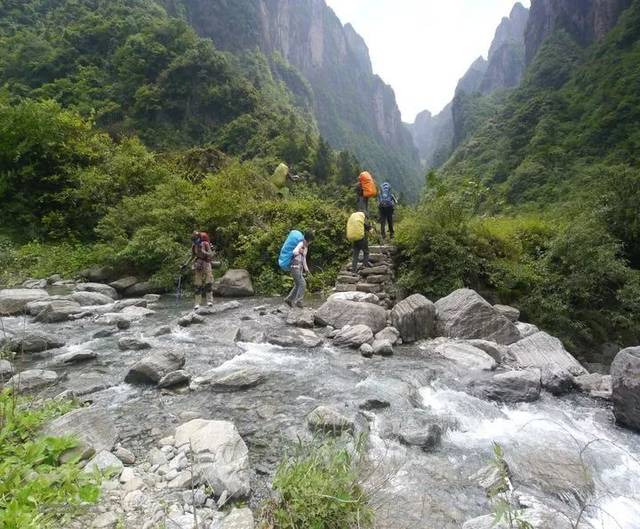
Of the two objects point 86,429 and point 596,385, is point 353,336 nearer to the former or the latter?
point 596,385

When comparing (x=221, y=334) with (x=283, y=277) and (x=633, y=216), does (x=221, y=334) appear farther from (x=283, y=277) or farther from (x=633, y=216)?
(x=633, y=216)

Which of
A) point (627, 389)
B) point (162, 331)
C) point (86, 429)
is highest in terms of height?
point (627, 389)

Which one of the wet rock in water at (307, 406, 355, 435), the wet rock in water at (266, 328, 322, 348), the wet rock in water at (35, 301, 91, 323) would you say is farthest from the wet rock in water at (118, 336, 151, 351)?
the wet rock in water at (307, 406, 355, 435)

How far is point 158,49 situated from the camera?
4647 centimetres

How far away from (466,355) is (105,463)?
5823 millimetres

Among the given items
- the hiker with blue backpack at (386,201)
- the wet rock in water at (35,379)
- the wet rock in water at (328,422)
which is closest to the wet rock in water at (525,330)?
the hiker with blue backpack at (386,201)

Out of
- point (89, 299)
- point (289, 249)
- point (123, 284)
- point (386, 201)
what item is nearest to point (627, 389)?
point (289, 249)

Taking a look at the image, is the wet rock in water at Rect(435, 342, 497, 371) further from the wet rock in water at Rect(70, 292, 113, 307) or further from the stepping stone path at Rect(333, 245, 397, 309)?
the wet rock in water at Rect(70, 292, 113, 307)

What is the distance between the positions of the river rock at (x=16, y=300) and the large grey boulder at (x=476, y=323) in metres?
10.3

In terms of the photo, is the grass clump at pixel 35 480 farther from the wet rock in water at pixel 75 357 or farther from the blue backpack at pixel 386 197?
the blue backpack at pixel 386 197

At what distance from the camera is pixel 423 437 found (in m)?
4.42

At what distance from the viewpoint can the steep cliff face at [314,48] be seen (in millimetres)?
93500

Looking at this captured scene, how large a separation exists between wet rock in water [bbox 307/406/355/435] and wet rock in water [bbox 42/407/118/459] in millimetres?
2015

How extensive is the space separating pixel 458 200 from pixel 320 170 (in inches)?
1271
